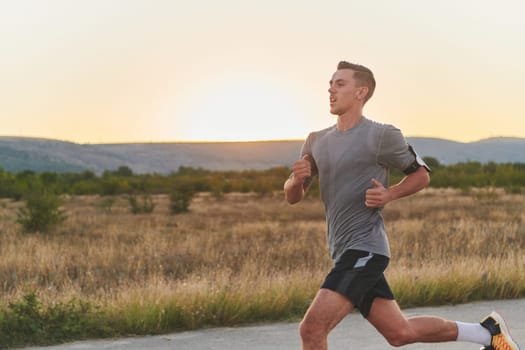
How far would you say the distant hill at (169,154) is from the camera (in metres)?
158

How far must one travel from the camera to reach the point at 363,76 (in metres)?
4.82

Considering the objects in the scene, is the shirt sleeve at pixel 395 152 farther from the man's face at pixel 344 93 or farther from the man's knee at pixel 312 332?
the man's knee at pixel 312 332

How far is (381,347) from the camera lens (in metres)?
6.77

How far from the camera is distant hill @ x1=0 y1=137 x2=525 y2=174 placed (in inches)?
6206

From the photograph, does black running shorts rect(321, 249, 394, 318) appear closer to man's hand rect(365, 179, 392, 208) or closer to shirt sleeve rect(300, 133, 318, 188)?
man's hand rect(365, 179, 392, 208)

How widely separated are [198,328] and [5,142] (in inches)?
6359

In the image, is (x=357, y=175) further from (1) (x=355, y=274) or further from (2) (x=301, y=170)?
(1) (x=355, y=274)

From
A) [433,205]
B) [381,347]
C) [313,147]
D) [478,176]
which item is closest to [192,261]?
[381,347]

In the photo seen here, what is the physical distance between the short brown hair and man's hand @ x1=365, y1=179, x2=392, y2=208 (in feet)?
2.16

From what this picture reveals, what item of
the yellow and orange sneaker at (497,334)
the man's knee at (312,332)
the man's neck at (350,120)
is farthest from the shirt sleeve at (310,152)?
the yellow and orange sneaker at (497,334)

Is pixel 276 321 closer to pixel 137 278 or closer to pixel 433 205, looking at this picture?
pixel 137 278

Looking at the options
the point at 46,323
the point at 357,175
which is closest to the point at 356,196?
the point at 357,175

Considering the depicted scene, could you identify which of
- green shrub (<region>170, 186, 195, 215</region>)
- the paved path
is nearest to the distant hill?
green shrub (<region>170, 186, 195, 215</region>)

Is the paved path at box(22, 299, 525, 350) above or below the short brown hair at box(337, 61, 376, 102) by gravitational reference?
below
